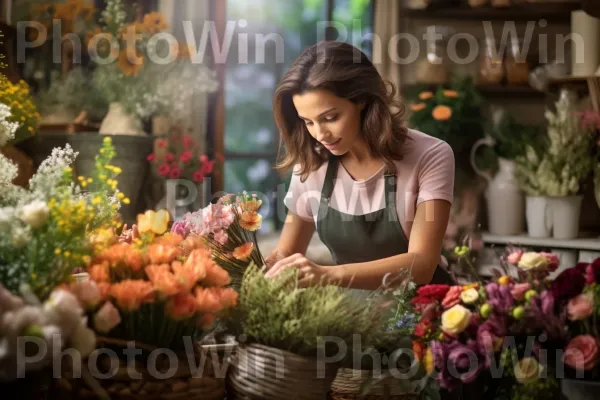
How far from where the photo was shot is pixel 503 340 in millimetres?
997

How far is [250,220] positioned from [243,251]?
0.23 ft

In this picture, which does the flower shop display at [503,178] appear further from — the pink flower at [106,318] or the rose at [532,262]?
the pink flower at [106,318]

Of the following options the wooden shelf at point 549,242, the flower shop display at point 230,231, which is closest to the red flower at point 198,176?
the wooden shelf at point 549,242

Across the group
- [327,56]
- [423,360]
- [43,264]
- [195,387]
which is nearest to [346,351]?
[423,360]

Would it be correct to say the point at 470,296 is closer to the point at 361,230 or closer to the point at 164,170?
the point at 361,230

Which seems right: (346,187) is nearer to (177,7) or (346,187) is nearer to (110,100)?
(110,100)

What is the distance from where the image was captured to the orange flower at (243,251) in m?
1.30

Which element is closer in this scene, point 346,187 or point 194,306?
point 194,306

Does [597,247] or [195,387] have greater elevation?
[195,387]

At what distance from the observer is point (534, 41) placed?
4082mm

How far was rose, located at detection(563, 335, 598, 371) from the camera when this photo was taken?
3.14ft

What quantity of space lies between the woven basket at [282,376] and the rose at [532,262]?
1.07 ft

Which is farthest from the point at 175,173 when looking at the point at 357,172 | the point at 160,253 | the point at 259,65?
the point at 160,253

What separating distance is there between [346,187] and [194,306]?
0.89 m
